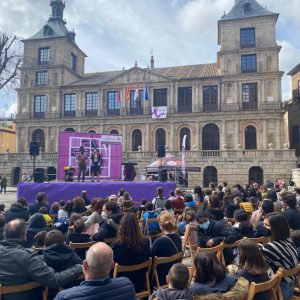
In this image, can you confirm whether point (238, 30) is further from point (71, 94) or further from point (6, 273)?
point (6, 273)

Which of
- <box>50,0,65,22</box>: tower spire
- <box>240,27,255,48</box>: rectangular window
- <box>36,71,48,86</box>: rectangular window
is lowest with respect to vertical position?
<box>36,71,48,86</box>: rectangular window

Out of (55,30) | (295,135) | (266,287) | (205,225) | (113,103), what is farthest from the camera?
(55,30)

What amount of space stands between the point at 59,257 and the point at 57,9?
49545mm

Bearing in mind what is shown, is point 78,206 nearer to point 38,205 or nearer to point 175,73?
point 38,205

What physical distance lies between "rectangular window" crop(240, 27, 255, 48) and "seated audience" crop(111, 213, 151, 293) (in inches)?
1448

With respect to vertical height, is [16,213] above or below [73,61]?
below

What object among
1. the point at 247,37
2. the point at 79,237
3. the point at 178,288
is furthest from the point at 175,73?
the point at 178,288

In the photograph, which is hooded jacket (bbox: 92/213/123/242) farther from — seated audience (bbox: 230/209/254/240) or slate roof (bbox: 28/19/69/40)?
slate roof (bbox: 28/19/69/40)

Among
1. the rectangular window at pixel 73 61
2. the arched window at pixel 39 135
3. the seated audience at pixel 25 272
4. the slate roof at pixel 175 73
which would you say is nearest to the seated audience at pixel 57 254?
the seated audience at pixel 25 272

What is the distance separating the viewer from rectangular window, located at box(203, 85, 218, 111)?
37312 mm

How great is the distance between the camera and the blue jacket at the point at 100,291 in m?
2.77

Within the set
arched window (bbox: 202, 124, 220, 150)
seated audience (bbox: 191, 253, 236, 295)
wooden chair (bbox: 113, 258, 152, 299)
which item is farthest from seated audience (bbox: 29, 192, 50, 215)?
arched window (bbox: 202, 124, 220, 150)

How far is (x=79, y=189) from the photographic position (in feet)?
50.2

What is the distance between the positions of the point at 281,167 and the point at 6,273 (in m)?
31.7
